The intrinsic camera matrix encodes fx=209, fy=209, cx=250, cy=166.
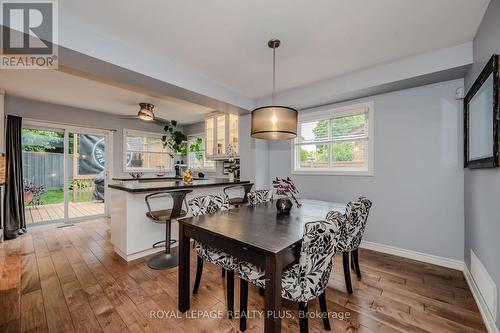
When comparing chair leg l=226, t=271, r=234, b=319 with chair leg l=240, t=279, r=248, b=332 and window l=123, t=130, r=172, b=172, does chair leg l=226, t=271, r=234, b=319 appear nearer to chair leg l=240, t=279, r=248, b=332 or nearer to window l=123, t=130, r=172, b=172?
chair leg l=240, t=279, r=248, b=332

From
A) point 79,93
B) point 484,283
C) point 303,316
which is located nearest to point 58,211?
point 79,93

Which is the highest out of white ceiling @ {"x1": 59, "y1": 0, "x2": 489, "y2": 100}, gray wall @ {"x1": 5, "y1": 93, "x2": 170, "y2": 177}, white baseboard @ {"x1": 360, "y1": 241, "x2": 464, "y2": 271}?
white ceiling @ {"x1": 59, "y1": 0, "x2": 489, "y2": 100}

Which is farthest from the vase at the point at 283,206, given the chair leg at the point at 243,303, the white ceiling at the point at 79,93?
the white ceiling at the point at 79,93

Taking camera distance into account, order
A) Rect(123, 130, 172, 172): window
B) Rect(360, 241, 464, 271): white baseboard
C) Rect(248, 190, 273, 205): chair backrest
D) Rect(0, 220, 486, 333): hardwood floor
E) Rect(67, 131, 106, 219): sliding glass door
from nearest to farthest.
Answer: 1. Rect(0, 220, 486, 333): hardwood floor
2. Rect(360, 241, 464, 271): white baseboard
3. Rect(248, 190, 273, 205): chair backrest
4. Rect(67, 131, 106, 219): sliding glass door
5. Rect(123, 130, 172, 172): window

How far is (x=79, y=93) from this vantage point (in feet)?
→ 12.4

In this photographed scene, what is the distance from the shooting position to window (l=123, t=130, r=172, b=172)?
555cm

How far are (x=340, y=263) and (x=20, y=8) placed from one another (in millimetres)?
4126

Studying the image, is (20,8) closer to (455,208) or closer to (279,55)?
(279,55)

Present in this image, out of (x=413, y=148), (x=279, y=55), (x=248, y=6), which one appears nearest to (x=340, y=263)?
(x=413, y=148)

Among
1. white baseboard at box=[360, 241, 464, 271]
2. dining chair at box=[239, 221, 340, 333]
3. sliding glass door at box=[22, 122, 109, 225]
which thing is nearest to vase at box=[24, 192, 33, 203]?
sliding glass door at box=[22, 122, 109, 225]

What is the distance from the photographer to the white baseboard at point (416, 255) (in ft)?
8.47

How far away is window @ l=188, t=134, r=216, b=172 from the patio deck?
254 centimetres

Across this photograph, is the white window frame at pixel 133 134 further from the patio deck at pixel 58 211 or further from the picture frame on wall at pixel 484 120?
the picture frame on wall at pixel 484 120

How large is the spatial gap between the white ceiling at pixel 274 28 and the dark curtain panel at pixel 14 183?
3354mm
